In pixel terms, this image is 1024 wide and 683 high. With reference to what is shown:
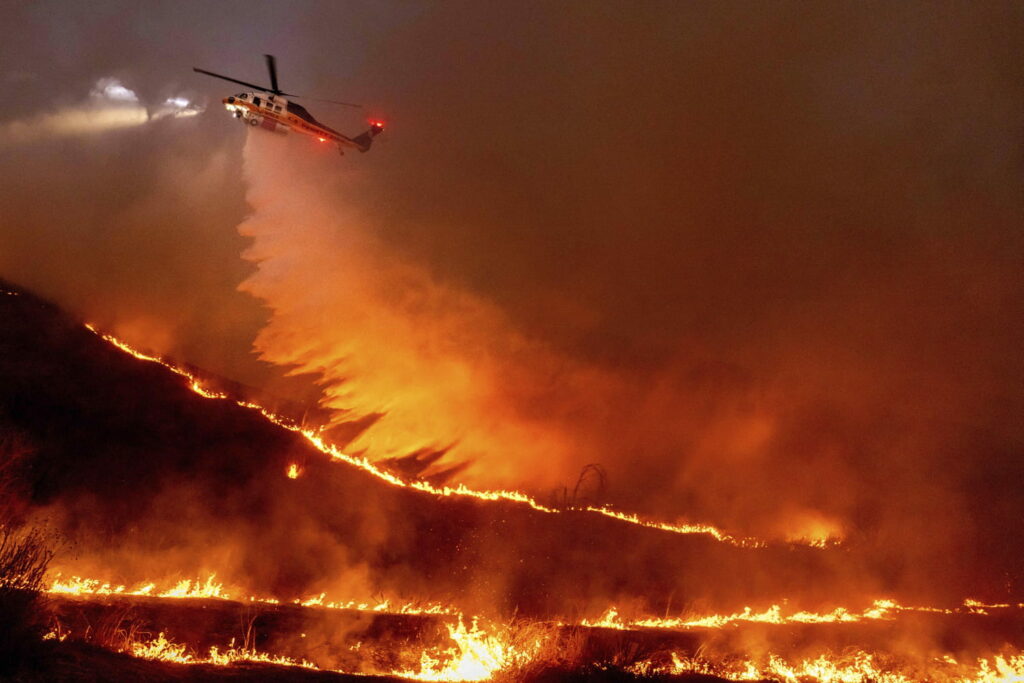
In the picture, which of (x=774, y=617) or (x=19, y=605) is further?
(x=774, y=617)

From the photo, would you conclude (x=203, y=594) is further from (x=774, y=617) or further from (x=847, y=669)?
(x=774, y=617)

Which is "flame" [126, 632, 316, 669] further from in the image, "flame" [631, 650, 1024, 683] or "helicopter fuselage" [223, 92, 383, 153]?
"helicopter fuselage" [223, 92, 383, 153]

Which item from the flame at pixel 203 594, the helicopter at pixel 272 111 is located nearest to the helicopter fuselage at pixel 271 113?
the helicopter at pixel 272 111

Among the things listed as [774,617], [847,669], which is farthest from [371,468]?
[847,669]

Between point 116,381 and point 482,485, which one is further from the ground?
point 116,381

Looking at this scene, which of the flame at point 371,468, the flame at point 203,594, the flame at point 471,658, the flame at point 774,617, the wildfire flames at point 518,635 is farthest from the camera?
the flame at point 371,468

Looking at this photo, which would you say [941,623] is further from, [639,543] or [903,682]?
[639,543]

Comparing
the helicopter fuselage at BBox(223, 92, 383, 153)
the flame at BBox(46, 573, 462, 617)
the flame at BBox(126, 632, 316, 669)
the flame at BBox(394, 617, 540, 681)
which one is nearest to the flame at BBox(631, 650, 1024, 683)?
the flame at BBox(394, 617, 540, 681)

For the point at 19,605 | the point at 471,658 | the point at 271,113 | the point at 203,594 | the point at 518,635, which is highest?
the point at 271,113

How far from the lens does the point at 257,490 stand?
17.8 meters

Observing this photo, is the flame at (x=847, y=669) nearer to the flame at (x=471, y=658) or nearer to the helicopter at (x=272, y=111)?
the flame at (x=471, y=658)

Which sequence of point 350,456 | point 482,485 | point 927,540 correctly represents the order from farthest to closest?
point 927,540 < point 482,485 < point 350,456

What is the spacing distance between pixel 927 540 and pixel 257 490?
82.4ft

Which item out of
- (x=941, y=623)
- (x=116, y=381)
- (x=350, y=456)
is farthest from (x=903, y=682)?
(x=116, y=381)
